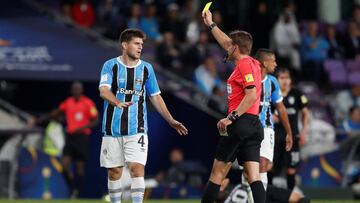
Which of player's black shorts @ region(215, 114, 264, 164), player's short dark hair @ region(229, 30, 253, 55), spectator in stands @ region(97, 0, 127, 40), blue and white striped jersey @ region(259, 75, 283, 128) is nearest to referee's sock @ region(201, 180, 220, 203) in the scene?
player's black shorts @ region(215, 114, 264, 164)

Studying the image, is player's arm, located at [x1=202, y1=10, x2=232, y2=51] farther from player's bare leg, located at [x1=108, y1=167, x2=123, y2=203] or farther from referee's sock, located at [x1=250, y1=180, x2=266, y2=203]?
player's bare leg, located at [x1=108, y1=167, x2=123, y2=203]

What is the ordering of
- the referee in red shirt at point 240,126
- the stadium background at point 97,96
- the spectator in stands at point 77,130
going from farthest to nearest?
the stadium background at point 97,96 < the spectator in stands at point 77,130 < the referee in red shirt at point 240,126

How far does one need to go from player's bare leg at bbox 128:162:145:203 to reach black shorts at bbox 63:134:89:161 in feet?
28.0

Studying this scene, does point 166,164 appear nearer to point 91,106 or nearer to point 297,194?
point 91,106

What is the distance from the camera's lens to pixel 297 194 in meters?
16.7

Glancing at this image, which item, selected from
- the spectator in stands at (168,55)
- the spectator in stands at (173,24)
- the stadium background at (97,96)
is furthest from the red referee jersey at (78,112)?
the spectator in stands at (173,24)

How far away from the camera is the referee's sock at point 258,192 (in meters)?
14.2

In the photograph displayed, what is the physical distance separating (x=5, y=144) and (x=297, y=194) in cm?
792

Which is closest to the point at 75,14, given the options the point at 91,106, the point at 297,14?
the point at 91,106

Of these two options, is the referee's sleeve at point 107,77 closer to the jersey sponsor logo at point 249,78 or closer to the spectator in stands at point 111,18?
the jersey sponsor logo at point 249,78

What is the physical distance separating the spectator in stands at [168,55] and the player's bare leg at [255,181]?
10429mm

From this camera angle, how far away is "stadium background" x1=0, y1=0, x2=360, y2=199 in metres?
23.0

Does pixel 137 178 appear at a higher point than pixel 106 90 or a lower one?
lower

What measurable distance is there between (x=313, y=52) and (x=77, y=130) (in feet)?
21.9
